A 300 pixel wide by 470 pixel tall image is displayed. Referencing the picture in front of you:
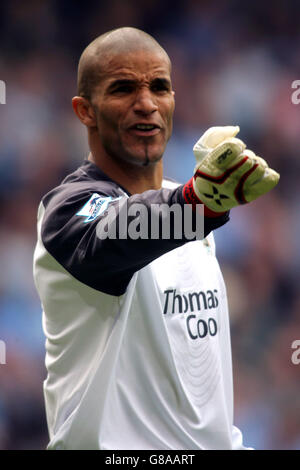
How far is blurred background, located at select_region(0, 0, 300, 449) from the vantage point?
133 inches

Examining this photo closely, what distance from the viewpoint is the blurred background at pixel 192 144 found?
11.1 feet

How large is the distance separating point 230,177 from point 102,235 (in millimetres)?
299

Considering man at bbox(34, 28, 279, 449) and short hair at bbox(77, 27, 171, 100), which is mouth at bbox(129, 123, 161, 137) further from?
short hair at bbox(77, 27, 171, 100)

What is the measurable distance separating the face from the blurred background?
1.64 m

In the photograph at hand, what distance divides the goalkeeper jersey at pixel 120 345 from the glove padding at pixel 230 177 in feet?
0.89

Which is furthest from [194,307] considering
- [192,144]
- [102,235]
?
[192,144]

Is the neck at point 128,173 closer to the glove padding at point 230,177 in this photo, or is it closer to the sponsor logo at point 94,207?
the sponsor logo at point 94,207

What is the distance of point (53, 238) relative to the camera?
1645mm

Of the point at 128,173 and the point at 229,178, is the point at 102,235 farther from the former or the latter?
the point at 128,173

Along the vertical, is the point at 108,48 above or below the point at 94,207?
above

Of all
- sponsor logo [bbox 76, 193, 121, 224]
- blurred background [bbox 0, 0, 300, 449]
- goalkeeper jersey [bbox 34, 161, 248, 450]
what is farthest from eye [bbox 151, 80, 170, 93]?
blurred background [bbox 0, 0, 300, 449]

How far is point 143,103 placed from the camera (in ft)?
6.04

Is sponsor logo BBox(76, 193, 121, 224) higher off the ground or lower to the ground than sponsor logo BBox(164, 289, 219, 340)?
higher

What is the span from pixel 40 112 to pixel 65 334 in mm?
1978
